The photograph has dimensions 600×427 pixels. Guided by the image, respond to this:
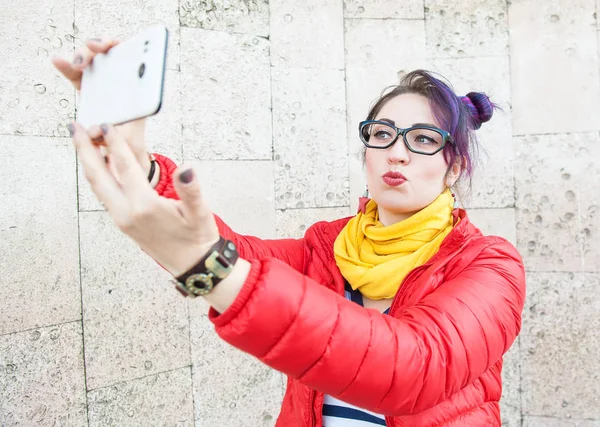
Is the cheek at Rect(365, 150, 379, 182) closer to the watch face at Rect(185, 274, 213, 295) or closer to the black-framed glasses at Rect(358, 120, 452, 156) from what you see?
the black-framed glasses at Rect(358, 120, 452, 156)

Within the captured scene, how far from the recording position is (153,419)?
8.32 feet

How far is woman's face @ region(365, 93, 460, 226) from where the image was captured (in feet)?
5.14

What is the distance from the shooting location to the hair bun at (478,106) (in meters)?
1.75

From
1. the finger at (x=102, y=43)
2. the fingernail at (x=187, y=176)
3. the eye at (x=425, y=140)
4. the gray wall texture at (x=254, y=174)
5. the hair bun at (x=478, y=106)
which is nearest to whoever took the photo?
the fingernail at (x=187, y=176)

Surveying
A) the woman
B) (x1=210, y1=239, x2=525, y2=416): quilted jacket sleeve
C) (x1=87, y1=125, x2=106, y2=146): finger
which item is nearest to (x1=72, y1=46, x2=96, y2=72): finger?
the woman

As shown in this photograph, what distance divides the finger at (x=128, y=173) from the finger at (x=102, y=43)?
0.33 m

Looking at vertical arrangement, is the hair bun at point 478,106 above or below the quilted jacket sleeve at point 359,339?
above

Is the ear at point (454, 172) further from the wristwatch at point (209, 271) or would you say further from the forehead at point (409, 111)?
the wristwatch at point (209, 271)

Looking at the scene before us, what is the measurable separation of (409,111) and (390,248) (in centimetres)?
44

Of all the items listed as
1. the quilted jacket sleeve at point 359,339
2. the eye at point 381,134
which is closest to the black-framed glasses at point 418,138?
the eye at point 381,134

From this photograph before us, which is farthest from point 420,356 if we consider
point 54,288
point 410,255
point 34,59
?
point 34,59

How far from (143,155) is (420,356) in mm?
770

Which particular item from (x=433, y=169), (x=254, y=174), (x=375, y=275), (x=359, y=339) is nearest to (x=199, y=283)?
(x=359, y=339)

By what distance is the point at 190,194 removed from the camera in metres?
0.78
